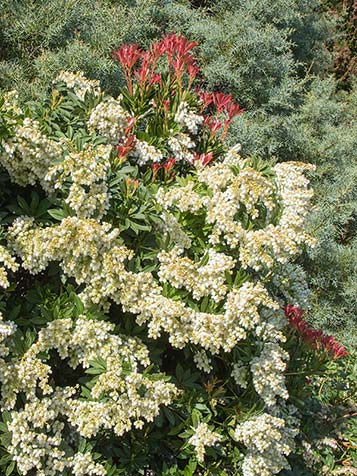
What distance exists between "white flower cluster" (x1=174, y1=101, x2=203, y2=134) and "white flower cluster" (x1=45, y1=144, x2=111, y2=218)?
62 centimetres

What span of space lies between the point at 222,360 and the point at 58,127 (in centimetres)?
120

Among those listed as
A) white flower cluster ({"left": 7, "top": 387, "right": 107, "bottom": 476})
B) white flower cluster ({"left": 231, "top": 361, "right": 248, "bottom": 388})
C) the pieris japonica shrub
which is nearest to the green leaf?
the pieris japonica shrub

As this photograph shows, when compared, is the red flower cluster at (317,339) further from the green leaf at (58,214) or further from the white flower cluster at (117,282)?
the green leaf at (58,214)

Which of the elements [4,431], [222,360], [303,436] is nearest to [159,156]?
[222,360]

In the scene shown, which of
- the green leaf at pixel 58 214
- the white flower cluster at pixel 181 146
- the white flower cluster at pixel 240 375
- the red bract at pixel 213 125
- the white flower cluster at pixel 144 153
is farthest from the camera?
the red bract at pixel 213 125

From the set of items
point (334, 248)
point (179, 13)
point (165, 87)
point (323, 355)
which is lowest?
point (334, 248)

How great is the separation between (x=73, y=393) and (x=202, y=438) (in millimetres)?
509

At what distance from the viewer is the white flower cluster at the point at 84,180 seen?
2203 millimetres

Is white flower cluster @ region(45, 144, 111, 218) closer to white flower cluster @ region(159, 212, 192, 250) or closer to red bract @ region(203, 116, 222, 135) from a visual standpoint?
white flower cluster @ region(159, 212, 192, 250)

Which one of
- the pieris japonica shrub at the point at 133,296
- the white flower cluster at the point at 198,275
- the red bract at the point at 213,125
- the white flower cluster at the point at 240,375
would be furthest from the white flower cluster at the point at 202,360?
the red bract at the point at 213,125

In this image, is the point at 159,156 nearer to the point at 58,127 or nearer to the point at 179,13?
the point at 58,127

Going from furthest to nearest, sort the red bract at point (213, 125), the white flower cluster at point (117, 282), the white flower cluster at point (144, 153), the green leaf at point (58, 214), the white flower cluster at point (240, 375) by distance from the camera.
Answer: the red bract at point (213, 125) < the white flower cluster at point (144, 153) < the white flower cluster at point (240, 375) < the green leaf at point (58, 214) < the white flower cluster at point (117, 282)

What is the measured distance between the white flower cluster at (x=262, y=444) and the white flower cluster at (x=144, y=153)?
1151mm

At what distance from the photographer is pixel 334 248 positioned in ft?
16.2
